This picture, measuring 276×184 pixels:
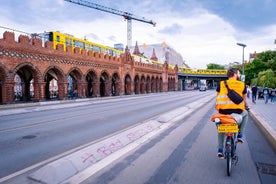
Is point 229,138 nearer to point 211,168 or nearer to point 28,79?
point 211,168

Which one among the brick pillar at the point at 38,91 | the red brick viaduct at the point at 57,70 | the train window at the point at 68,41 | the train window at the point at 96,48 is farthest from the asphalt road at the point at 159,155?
the train window at the point at 96,48

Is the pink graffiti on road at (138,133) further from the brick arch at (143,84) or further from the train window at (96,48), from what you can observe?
the brick arch at (143,84)

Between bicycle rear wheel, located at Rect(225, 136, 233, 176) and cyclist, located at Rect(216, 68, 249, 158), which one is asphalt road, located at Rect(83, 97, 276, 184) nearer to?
bicycle rear wheel, located at Rect(225, 136, 233, 176)

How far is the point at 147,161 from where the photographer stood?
5.20m

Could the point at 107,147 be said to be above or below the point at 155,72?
below

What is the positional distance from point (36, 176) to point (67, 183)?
0.67m

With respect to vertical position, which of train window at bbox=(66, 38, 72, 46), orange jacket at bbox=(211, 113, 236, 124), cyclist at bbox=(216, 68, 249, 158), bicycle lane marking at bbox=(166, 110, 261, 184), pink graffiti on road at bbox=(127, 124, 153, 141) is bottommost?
bicycle lane marking at bbox=(166, 110, 261, 184)

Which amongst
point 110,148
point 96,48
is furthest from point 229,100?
point 96,48

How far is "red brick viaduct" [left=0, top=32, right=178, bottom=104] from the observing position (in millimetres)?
21641

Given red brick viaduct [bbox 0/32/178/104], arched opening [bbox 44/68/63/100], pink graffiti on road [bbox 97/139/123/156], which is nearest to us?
pink graffiti on road [bbox 97/139/123/156]

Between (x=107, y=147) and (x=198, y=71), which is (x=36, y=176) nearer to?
(x=107, y=147)

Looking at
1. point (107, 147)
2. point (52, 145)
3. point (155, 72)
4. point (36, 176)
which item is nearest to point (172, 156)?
point (107, 147)

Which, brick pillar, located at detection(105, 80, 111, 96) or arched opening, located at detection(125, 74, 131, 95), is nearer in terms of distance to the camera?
brick pillar, located at detection(105, 80, 111, 96)

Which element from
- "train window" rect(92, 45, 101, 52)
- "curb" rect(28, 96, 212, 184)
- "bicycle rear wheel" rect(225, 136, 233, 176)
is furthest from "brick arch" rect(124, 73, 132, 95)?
"bicycle rear wheel" rect(225, 136, 233, 176)
